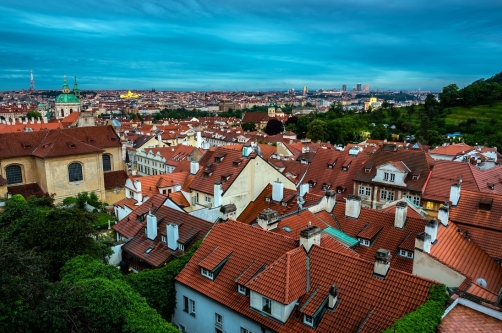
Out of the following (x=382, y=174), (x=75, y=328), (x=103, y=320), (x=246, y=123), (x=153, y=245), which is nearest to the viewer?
(x=75, y=328)

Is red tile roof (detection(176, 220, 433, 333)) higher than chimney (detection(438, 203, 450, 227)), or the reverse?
chimney (detection(438, 203, 450, 227))

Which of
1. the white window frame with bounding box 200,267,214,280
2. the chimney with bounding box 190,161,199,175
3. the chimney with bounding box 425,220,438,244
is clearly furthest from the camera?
the chimney with bounding box 190,161,199,175

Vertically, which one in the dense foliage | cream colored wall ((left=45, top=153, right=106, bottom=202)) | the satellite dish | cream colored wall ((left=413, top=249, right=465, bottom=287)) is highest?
the dense foliage

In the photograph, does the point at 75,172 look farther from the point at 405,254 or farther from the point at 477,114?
the point at 477,114

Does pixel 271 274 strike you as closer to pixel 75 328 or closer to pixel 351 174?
pixel 75 328

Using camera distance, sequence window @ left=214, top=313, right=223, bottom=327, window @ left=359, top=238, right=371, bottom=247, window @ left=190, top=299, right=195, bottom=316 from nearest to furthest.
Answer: window @ left=214, top=313, right=223, bottom=327 → window @ left=190, top=299, right=195, bottom=316 → window @ left=359, top=238, right=371, bottom=247

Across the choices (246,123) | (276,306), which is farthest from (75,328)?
(246,123)

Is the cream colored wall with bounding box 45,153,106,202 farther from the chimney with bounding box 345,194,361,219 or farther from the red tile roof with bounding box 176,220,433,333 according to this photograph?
the chimney with bounding box 345,194,361,219

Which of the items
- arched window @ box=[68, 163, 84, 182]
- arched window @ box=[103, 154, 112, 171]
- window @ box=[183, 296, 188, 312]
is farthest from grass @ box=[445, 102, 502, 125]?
window @ box=[183, 296, 188, 312]
